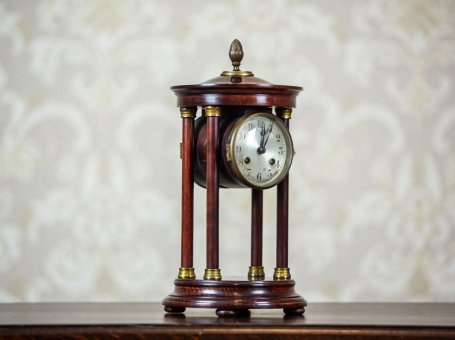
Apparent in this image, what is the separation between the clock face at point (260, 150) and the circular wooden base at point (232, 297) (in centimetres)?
18

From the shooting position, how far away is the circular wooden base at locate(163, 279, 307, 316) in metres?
1.69

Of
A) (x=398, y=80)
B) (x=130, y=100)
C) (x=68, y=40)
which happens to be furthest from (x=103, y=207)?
(x=398, y=80)

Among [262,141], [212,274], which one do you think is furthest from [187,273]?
[262,141]

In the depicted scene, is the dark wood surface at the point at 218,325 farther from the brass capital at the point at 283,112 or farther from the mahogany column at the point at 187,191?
the brass capital at the point at 283,112

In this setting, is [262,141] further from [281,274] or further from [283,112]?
[281,274]

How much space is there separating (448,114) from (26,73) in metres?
1.04

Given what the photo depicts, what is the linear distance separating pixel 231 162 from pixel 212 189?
0.06m

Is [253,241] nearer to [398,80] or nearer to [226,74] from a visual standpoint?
[226,74]

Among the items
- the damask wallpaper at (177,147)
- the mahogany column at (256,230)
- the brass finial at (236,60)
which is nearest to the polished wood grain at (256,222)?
the mahogany column at (256,230)

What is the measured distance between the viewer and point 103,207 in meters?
2.30

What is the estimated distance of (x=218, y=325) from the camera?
154 cm

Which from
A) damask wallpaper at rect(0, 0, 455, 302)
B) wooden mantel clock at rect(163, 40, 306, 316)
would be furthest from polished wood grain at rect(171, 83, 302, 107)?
damask wallpaper at rect(0, 0, 455, 302)

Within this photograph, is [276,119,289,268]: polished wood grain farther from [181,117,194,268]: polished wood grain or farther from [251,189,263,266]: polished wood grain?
[181,117,194,268]: polished wood grain

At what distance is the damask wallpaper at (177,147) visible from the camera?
2301 mm
